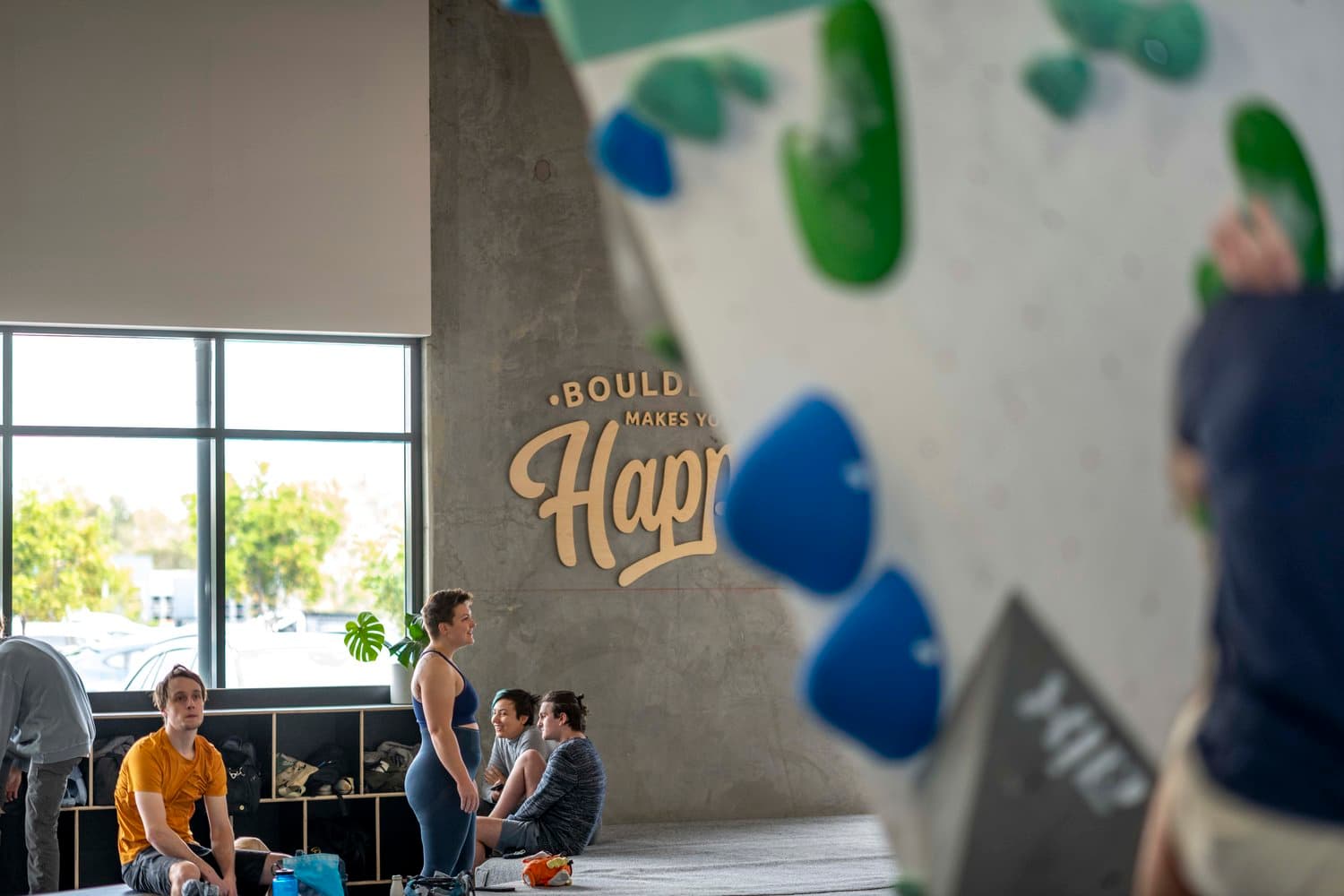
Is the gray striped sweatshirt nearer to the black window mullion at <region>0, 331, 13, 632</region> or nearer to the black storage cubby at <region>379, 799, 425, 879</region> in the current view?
the black storage cubby at <region>379, 799, 425, 879</region>

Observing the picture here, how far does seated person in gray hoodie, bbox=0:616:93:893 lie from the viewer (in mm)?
7074

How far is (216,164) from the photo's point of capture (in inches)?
357

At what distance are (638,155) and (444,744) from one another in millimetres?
4686

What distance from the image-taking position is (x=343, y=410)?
935 centimetres

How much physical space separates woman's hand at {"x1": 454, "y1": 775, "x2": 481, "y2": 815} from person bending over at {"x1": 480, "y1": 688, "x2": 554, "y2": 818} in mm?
1959

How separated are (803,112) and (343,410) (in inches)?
336

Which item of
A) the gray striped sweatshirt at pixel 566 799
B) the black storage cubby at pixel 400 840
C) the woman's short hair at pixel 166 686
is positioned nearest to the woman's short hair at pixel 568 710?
the gray striped sweatshirt at pixel 566 799

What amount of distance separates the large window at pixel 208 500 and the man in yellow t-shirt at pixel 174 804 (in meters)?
3.17

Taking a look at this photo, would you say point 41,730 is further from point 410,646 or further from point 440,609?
point 440,609

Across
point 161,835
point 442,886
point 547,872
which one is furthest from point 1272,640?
point 547,872

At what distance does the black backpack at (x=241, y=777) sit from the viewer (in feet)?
25.8

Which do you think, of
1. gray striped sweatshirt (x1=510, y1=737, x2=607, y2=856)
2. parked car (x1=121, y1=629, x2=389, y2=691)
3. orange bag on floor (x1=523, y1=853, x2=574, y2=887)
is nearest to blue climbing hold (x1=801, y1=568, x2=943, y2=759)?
orange bag on floor (x1=523, y1=853, x2=574, y2=887)

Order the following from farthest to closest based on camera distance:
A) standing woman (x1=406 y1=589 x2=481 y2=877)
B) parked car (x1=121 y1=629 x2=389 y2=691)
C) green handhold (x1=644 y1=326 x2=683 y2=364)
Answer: parked car (x1=121 y1=629 x2=389 y2=691)
standing woman (x1=406 y1=589 x2=481 y2=877)
green handhold (x1=644 y1=326 x2=683 y2=364)

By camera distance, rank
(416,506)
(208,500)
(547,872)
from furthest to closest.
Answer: (416,506) < (208,500) < (547,872)
